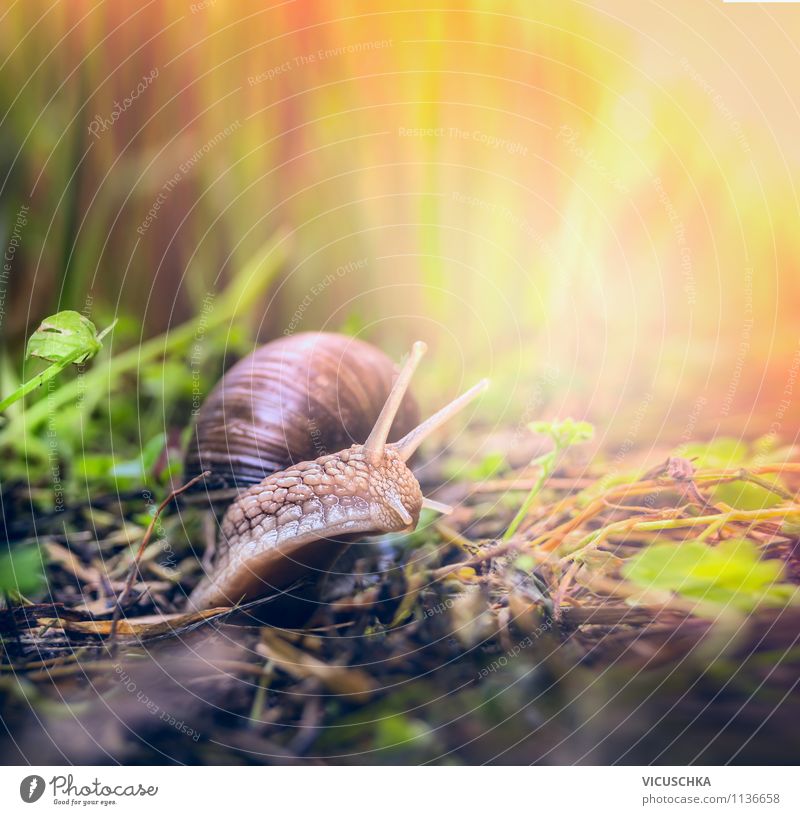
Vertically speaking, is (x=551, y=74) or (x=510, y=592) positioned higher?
(x=551, y=74)

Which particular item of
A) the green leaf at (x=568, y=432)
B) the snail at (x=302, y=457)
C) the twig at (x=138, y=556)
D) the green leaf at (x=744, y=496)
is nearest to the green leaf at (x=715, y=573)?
the green leaf at (x=744, y=496)

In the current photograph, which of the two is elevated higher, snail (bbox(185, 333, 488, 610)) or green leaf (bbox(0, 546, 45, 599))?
snail (bbox(185, 333, 488, 610))

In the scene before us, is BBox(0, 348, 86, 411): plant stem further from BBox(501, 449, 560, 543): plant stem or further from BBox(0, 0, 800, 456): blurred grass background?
BBox(501, 449, 560, 543): plant stem

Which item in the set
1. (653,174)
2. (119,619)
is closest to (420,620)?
(119,619)

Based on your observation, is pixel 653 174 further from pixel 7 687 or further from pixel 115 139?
pixel 7 687

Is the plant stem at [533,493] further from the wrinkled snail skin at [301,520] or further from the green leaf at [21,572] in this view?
the green leaf at [21,572]
